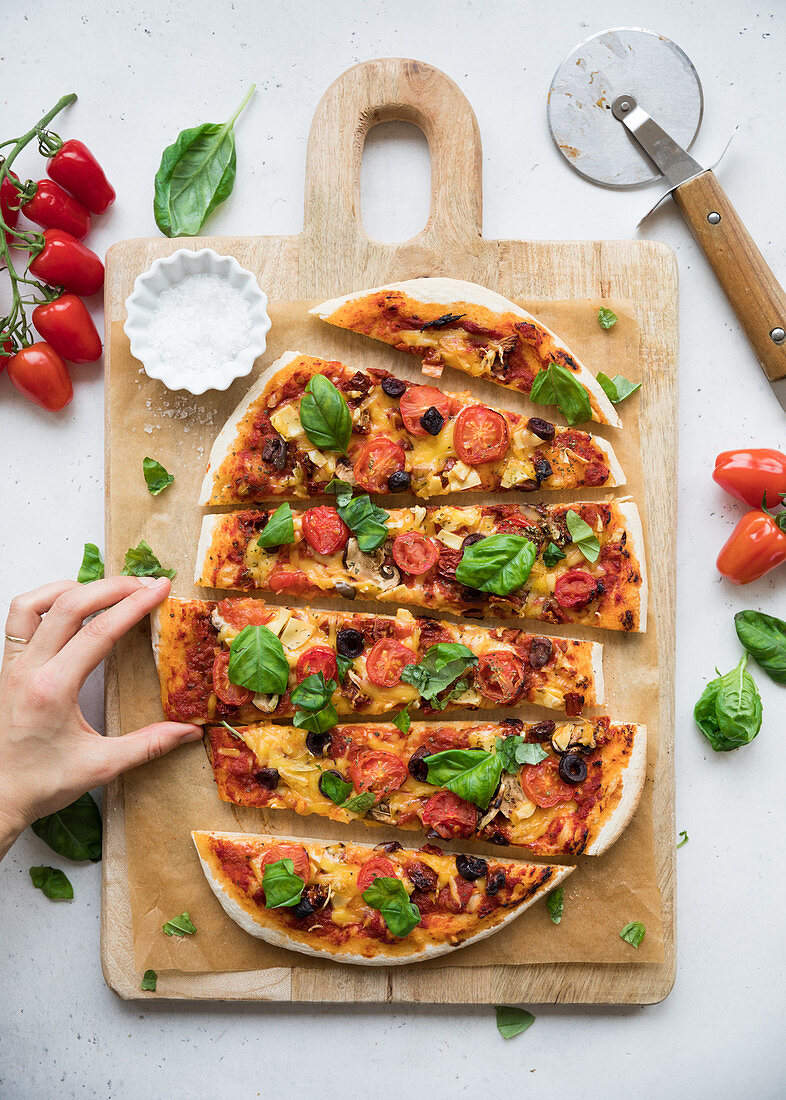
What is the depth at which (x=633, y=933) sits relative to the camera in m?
4.14

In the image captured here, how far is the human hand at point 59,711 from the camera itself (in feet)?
13.0

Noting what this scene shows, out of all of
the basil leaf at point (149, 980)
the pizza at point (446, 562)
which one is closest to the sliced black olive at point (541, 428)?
the pizza at point (446, 562)

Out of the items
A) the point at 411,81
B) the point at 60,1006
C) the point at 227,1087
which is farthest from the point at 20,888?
the point at 411,81

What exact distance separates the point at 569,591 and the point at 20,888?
3.40 meters

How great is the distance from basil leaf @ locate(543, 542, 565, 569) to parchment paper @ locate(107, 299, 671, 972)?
36cm

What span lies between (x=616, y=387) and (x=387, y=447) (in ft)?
4.10

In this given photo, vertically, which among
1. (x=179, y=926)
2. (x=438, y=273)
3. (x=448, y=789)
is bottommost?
(x=179, y=926)

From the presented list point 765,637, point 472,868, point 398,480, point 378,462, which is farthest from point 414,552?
point 765,637

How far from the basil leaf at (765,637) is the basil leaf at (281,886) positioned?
8.68ft

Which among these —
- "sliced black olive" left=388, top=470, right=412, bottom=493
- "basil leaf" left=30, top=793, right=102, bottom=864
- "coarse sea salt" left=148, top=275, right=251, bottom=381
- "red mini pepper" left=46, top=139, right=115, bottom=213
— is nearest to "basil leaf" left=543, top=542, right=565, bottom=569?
"sliced black olive" left=388, top=470, right=412, bottom=493

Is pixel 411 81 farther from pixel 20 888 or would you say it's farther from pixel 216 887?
pixel 20 888

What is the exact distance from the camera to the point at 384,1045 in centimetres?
441

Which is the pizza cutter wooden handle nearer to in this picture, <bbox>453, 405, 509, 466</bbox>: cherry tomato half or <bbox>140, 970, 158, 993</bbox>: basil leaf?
<bbox>453, 405, 509, 466</bbox>: cherry tomato half

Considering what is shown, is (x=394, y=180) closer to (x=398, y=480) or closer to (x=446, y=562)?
(x=398, y=480)
